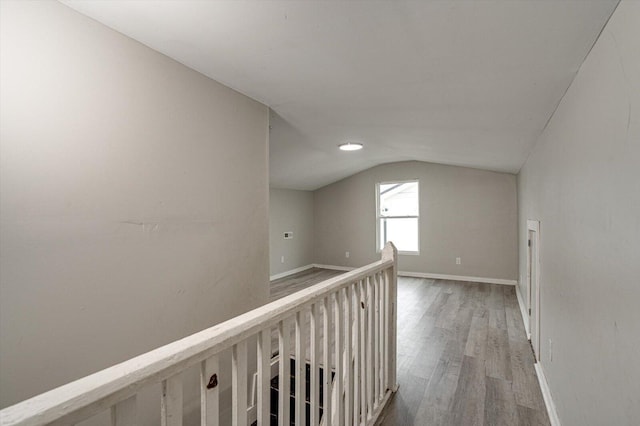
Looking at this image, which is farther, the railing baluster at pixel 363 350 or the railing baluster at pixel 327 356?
the railing baluster at pixel 363 350

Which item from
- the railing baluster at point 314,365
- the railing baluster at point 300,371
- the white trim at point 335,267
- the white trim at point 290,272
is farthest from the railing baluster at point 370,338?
the white trim at point 335,267

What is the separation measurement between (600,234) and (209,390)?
1462 millimetres

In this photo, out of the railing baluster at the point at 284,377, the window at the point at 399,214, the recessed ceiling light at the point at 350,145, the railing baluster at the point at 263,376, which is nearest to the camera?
the railing baluster at the point at 263,376

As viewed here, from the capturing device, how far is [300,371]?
1177 mm

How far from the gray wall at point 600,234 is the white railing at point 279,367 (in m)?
1.00

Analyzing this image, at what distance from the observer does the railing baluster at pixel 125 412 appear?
560 millimetres

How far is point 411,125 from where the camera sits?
9.27ft

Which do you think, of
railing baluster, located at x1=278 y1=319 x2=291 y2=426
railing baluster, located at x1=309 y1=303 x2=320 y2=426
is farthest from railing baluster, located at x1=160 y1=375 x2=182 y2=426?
railing baluster, located at x1=309 y1=303 x2=320 y2=426

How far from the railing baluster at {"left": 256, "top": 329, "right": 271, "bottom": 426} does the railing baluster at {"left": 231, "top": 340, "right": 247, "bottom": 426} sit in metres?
0.09

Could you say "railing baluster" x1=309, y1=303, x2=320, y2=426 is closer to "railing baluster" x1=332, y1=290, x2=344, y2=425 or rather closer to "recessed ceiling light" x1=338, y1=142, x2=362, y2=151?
"railing baluster" x1=332, y1=290, x2=344, y2=425

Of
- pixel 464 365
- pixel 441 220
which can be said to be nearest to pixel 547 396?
pixel 464 365

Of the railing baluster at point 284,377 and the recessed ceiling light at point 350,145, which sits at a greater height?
the recessed ceiling light at point 350,145

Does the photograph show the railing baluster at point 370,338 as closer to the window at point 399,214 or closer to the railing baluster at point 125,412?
the railing baluster at point 125,412

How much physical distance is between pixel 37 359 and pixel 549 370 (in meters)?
2.95
